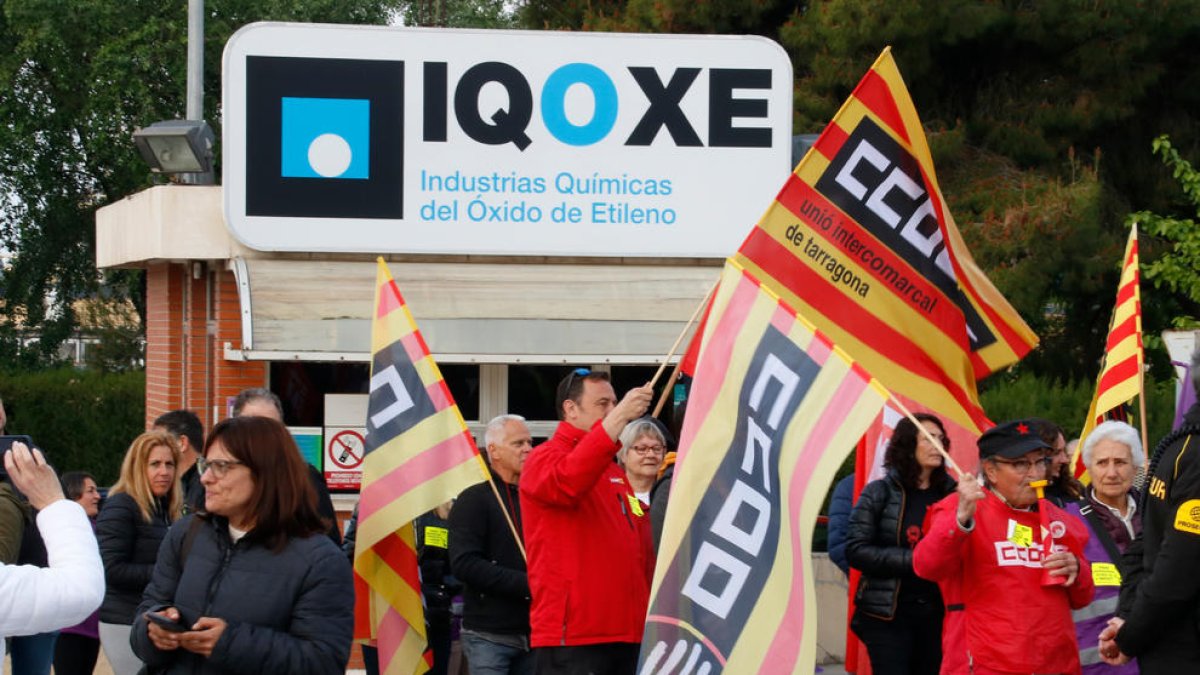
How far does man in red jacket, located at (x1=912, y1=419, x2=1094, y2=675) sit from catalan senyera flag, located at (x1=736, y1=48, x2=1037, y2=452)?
49 centimetres

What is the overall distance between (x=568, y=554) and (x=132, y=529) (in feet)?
7.05

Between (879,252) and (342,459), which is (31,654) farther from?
(879,252)

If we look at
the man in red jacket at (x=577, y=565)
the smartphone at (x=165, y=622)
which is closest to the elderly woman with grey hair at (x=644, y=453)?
the man in red jacket at (x=577, y=565)

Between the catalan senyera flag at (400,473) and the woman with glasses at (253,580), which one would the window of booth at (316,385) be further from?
the woman with glasses at (253,580)

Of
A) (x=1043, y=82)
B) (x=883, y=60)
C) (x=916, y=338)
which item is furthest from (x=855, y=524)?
(x=1043, y=82)

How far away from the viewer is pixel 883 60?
6164 mm

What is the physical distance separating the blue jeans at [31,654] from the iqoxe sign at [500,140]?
9.69 ft

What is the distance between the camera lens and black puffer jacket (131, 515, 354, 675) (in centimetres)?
445

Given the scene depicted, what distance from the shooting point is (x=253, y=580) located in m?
4.53

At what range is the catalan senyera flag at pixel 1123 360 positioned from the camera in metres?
8.34

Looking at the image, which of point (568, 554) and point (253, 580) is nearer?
point (253, 580)

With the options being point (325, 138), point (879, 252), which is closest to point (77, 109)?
point (325, 138)

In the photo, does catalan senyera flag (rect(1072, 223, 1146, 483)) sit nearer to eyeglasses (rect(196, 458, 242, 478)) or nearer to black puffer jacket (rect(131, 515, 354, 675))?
black puffer jacket (rect(131, 515, 354, 675))

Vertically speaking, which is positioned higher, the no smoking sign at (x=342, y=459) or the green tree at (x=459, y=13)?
the green tree at (x=459, y=13)
